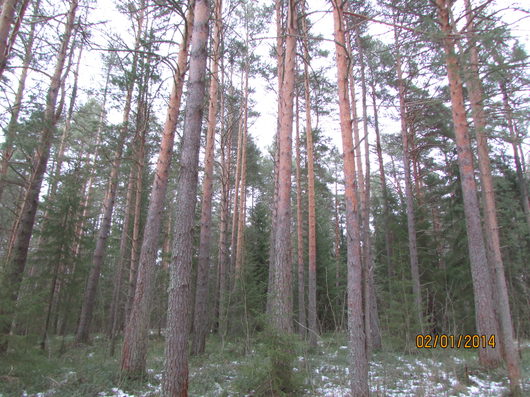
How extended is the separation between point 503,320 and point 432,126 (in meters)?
10.1

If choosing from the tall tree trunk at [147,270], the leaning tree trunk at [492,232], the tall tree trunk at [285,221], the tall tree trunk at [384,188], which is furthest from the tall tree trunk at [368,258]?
A: the tall tree trunk at [147,270]

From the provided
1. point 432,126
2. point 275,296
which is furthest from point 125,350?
point 432,126

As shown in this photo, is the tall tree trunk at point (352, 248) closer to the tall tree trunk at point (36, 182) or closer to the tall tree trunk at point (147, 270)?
the tall tree trunk at point (147, 270)

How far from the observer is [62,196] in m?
10.1

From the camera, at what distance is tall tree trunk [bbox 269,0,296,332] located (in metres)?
5.27

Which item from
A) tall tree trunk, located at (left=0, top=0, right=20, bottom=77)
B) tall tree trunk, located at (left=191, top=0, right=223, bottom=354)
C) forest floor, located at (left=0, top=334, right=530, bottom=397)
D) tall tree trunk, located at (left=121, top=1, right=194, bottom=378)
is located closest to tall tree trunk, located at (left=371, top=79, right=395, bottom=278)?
tall tree trunk, located at (left=191, top=0, right=223, bottom=354)

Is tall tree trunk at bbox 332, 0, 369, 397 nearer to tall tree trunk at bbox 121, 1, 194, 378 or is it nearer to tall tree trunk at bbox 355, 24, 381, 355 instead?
tall tree trunk at bbox 121, 1, 194, 378

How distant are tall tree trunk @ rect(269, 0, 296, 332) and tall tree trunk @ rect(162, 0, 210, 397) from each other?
1.66 meters

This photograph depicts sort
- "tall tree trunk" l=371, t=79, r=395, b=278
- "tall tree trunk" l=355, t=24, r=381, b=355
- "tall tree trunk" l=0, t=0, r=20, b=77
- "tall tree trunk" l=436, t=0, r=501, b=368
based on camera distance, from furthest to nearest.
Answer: "tall tree trunk" l=371, t=79, r=395, b=278, "tall tree trunk" l=355, t=24, r=381, b=355, "tall tree trunk" l=436, t=0, r=501, b=368, "tall tree trunk" l=0, t=0, r=20, b=77

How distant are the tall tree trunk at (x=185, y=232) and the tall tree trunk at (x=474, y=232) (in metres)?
5.47

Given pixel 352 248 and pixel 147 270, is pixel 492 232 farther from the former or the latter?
pixel 147 270

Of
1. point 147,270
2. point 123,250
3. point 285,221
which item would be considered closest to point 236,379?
point 147,270

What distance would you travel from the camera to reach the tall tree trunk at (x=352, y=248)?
13.8 feet

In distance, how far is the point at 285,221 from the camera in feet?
19.8
